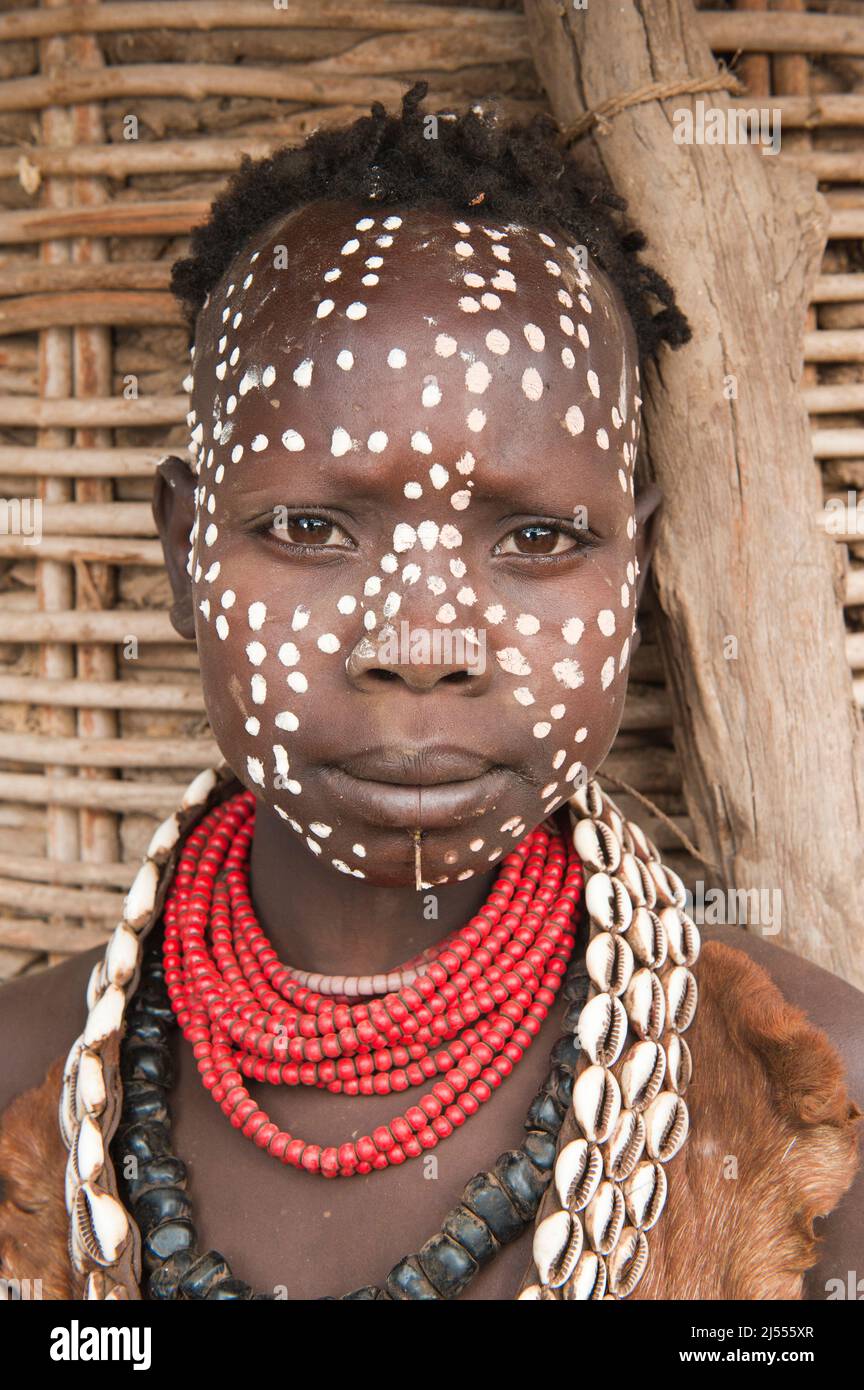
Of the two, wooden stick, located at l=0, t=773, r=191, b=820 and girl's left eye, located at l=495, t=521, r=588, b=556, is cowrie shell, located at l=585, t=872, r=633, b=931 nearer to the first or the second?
girl's left eye, located at l=495, t=521, r=588, b=556

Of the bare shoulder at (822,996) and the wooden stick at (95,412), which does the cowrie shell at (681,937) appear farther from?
the wooden stick at (95,412)

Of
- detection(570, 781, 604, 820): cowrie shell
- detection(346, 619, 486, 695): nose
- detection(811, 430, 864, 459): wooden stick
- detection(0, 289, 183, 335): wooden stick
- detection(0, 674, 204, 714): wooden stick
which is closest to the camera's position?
detection(346, 619, 486, 695): nose

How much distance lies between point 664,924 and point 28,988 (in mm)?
1156

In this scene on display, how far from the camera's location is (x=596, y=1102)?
1.61m

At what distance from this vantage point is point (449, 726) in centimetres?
152

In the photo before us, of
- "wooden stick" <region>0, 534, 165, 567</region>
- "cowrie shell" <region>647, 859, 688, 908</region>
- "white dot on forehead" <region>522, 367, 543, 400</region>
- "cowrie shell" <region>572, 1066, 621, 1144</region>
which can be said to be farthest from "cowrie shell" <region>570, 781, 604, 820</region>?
"wooden stick" <region>0, 534, 165, 567</region>

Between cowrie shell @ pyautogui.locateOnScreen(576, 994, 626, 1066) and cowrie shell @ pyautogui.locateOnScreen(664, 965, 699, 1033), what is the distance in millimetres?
95

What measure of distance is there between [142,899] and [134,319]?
1296mm

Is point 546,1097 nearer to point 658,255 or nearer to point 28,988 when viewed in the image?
point 28,988

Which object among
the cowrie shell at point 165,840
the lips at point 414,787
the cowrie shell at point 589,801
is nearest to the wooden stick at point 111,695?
the cowrie shell at point 165,840

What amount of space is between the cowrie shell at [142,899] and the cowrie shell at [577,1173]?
2.62 ft

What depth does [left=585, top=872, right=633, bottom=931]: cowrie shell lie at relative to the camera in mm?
1758

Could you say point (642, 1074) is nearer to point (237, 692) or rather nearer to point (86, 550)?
point (237, 692)
